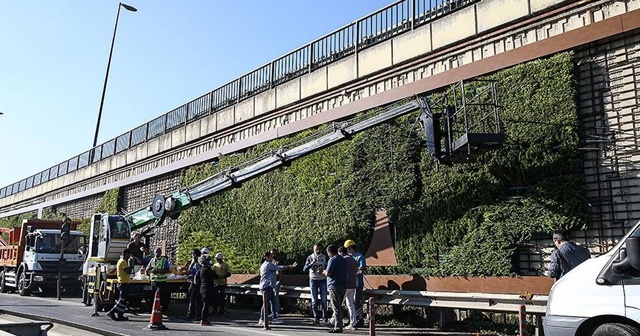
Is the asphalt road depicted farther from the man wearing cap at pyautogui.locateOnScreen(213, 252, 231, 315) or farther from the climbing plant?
the climbing plant

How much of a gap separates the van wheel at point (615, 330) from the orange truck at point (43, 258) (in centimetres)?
1920

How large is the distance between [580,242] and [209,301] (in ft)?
26.3

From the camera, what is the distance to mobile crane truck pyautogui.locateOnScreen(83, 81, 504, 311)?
12.0 meters

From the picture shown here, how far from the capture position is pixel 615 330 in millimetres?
6246

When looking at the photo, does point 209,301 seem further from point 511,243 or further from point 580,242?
point 580,242

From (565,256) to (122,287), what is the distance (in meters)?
10.1

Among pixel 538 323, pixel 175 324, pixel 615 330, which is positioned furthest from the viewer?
pixel 175 324

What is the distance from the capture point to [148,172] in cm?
2650

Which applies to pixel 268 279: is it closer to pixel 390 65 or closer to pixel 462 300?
pixel 462 300

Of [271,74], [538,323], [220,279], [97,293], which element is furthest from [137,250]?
[538,323]

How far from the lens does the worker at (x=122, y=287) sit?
546 inches

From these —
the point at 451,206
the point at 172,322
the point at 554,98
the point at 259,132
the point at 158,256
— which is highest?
the point at 259,132

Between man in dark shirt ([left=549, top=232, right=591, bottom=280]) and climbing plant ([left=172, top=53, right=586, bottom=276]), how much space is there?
5.85 ft

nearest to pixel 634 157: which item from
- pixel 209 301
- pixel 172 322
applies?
pixel 209 301
